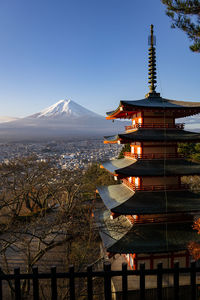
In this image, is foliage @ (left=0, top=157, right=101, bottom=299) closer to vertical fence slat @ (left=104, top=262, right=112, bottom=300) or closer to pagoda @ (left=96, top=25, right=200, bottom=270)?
pagoda @ (left=96, top=25, right=200, bottom=270)

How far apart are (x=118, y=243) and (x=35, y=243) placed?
1115cm

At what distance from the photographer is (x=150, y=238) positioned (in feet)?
28.7

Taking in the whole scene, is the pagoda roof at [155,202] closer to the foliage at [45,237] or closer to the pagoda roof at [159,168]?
the pagoda roof at [159,168]

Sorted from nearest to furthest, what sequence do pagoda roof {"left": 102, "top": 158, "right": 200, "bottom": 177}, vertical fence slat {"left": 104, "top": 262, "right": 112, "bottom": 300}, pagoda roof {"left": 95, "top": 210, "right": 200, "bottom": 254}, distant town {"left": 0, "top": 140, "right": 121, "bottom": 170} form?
vertical fence slat {"left": 104, "top": 262, "right": 112, "bottom": 300} < pagoda roof {"left": 95, "top": 210, "right": 200, "bottom": 254} < pagoda roof {"left": 102, "top": 158, "right": 200, "bottom": 177} < distant town {"left": 0, "top": 140, "right": 121, "bottom": 170}

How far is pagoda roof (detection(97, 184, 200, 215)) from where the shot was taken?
Answer: 8.47m

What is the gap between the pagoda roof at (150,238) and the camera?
829 cm

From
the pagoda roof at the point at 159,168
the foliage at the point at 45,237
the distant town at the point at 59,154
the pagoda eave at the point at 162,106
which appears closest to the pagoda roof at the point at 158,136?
the pagoda eave at the point at 162,106

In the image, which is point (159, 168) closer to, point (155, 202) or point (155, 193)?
point (155, 193)

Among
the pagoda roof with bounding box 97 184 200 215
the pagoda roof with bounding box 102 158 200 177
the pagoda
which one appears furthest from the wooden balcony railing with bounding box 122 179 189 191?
the pagoda roof with bounding box 102 158 200 177

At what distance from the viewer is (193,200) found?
9117mm

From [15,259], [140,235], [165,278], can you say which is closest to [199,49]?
[140,235]

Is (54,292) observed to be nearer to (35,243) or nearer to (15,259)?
(15,259)

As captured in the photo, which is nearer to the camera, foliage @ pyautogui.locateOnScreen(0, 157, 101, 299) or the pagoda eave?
the pagoda eave

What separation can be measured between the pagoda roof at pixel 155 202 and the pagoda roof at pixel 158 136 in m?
2.41
